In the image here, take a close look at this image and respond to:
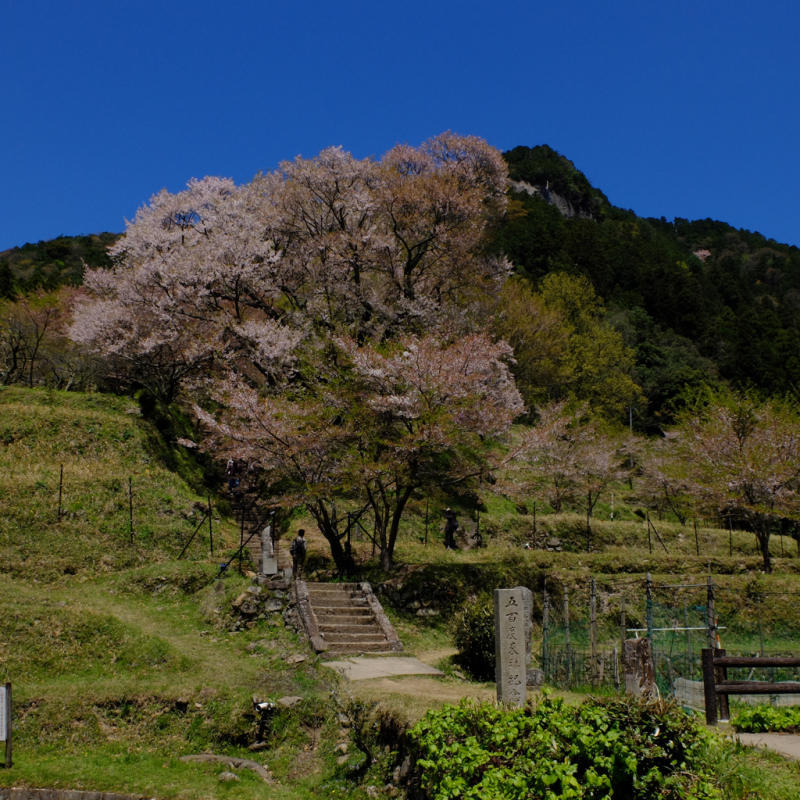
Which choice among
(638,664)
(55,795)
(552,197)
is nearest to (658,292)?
(552,197)

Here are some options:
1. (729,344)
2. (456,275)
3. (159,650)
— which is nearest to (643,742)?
(159,650)

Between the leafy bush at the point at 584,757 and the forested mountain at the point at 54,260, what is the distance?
5135 cm

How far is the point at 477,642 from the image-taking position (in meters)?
15.3

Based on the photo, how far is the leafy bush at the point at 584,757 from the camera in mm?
6410

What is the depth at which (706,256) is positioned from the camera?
364 feet

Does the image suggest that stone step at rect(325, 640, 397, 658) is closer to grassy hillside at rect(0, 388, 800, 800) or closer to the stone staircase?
the stone staircase

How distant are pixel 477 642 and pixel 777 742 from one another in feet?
23.9

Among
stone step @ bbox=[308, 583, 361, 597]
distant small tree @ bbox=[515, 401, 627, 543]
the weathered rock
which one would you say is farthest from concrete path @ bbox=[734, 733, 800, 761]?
distant small tree @ bbox=[515, 401, 627, 543]

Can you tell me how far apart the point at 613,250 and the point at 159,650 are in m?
73.2

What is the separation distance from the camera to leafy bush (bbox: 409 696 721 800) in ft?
21.0

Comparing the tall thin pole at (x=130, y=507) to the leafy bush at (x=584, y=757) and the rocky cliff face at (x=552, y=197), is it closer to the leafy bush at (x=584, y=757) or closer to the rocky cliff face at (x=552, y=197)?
the leafy bush at (x=584, y=757)

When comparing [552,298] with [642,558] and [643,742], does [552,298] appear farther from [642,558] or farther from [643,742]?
[643,742]

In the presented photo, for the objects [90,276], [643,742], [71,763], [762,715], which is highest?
[90,276]

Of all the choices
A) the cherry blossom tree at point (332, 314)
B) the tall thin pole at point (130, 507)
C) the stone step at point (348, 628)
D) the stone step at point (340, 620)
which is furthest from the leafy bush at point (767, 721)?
the tall thin pole at point (130, 507)
